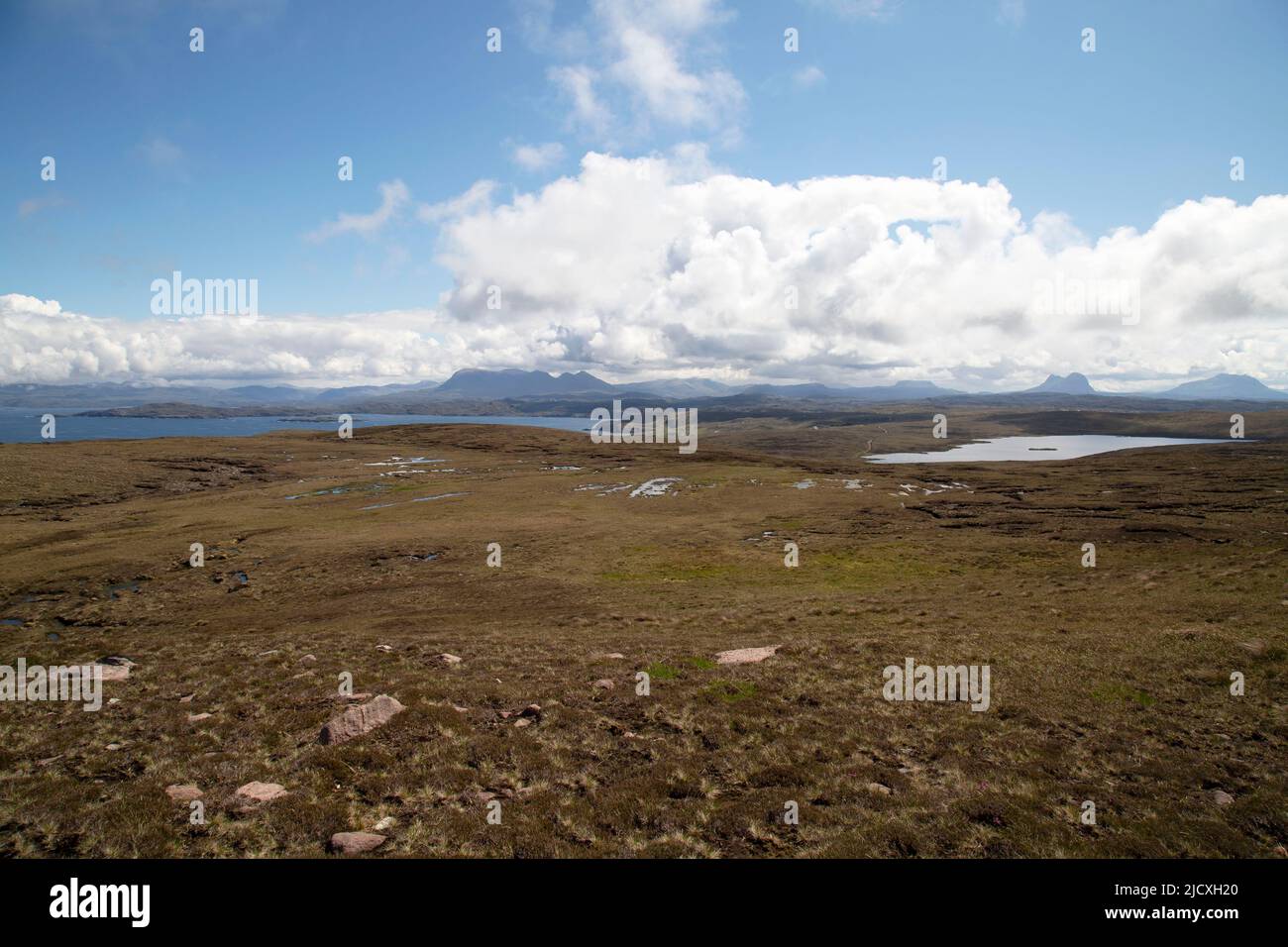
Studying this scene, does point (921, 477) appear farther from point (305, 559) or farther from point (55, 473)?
point (55, 473)

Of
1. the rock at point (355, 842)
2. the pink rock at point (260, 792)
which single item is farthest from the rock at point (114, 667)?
the rock at point (355, 842)

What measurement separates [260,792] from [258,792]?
4cm

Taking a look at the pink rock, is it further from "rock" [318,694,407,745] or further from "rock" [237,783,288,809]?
"rock" [318,694,407,745]

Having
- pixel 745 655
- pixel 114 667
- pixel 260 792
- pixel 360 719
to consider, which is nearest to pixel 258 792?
pixel 260 792

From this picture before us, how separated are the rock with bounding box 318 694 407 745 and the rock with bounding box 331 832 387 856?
4891mm

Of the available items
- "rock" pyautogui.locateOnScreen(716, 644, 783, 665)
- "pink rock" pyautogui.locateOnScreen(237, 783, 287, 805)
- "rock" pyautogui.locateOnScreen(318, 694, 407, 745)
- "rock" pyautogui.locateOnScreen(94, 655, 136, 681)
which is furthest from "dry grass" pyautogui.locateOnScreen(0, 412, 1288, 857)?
"rock" pyautogui.locateOnScreen(94, 655, 136, 681)

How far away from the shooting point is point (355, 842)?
11344 millimetres

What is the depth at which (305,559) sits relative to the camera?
48.4 metres

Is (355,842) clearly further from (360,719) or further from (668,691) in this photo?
(668,691)

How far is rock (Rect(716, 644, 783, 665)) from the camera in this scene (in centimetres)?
2302

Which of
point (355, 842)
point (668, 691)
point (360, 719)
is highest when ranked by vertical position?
point (355, 842)

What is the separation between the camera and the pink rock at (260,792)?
42.4ft

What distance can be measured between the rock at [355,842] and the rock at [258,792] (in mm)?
2695
